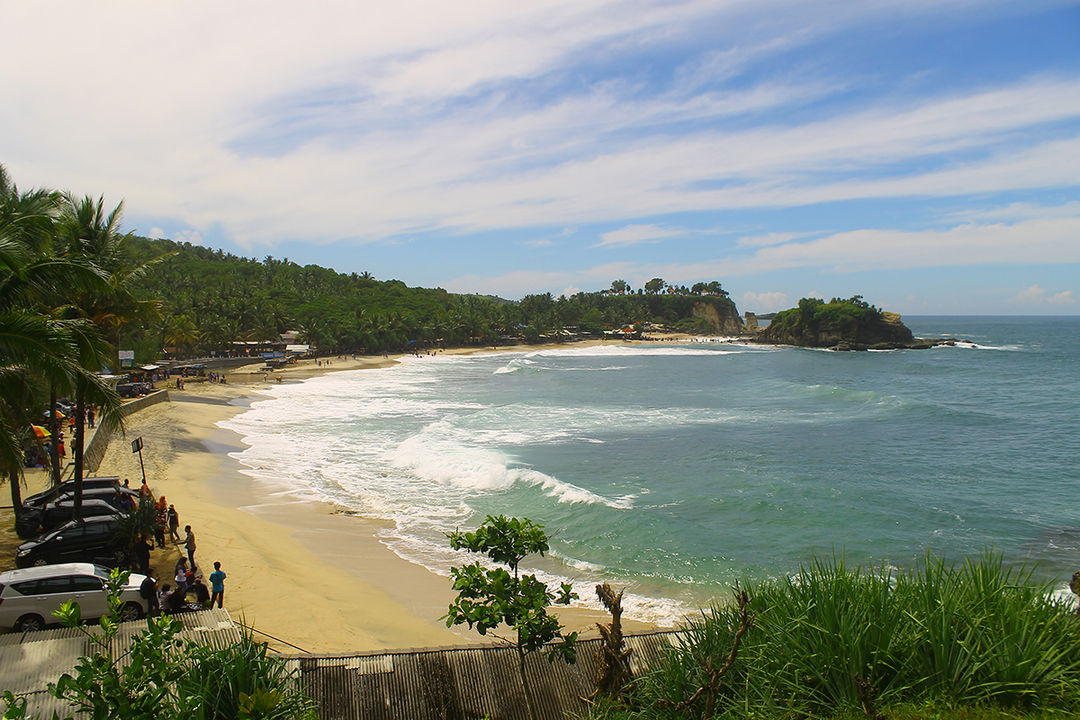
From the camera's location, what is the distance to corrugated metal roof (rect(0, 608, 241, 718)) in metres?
6.77

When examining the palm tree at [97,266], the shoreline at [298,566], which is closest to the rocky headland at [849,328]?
the shoreline at [298,566]

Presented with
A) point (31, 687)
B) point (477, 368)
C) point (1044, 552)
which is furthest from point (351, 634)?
point (477, 368)

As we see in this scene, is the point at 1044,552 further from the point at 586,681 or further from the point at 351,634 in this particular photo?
the point at 351,634

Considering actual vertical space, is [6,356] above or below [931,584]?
above

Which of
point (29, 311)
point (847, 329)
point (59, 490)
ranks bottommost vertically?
point (59, 490)

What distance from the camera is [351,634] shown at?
12.4 metres

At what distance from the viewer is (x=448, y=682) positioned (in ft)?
26.6

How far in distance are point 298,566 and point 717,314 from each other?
602 ft

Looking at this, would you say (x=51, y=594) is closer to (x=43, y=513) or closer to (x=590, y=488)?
(x=43, y=513)

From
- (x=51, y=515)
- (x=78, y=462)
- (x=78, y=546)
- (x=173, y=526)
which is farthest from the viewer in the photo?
(x=173, y=526)

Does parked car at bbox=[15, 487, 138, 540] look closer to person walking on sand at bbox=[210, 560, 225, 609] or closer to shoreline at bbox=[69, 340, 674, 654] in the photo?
shoreline at bbox=[69, 340, 674, 654]

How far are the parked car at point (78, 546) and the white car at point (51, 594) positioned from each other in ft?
6.95

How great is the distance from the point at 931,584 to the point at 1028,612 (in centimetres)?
79

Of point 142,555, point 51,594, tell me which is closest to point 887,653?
point 51,594
